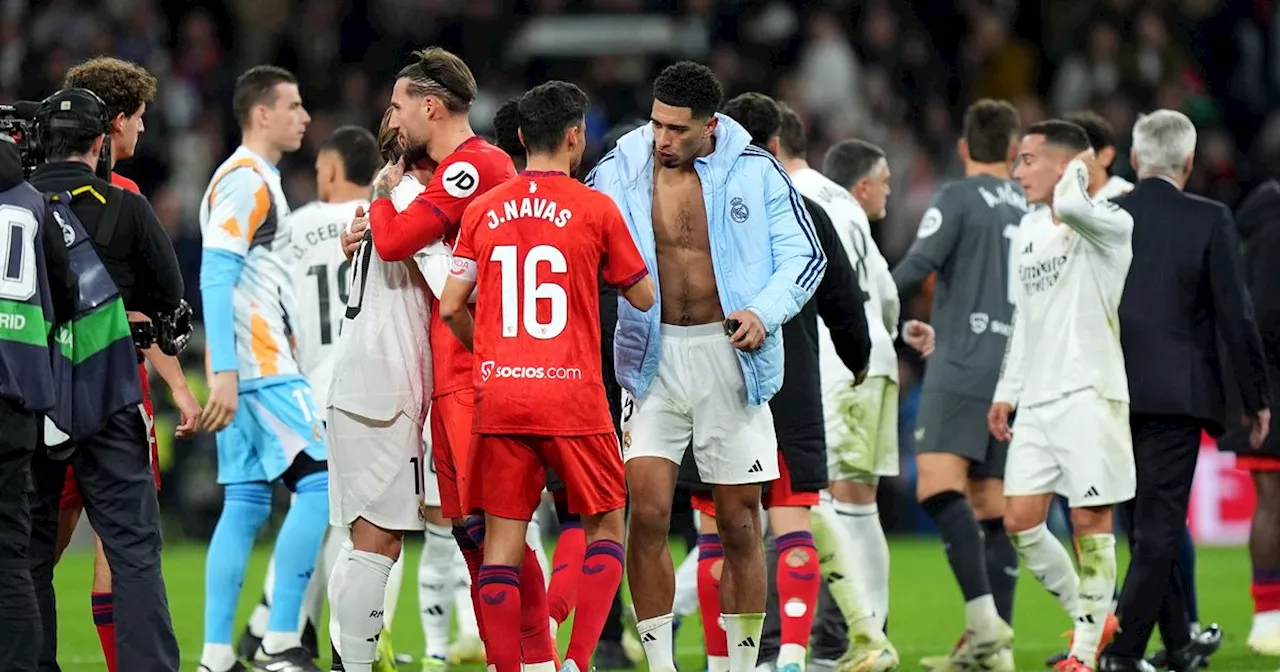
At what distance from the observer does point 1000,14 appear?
22.6 m

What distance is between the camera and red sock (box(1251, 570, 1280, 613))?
416 inches

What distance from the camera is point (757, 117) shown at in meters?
8.65

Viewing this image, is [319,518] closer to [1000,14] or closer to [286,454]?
[286,454]

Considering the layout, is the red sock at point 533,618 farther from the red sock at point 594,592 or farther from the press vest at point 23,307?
the press vest at point 23,307

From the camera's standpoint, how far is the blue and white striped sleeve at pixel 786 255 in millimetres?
7297

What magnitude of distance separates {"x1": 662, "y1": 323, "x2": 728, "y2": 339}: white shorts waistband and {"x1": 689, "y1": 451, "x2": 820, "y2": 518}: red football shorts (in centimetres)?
102

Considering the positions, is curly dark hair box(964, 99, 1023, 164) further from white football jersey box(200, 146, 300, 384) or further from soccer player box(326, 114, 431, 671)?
soccer player box(326, 114, 431, 671)

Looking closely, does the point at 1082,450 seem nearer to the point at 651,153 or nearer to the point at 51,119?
the point at 651,153

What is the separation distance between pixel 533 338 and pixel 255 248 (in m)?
2.87

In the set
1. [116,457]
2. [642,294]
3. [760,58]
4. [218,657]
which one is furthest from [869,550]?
[760,58]

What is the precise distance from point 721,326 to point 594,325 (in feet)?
2.56

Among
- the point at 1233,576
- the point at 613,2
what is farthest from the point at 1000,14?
the point at 1233,576

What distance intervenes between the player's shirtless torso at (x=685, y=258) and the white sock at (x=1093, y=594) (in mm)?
2413

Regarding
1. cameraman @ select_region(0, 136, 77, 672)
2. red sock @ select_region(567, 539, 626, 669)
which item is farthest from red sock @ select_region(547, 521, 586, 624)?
cameraman @ select_region(0, 136, 77, 672)
